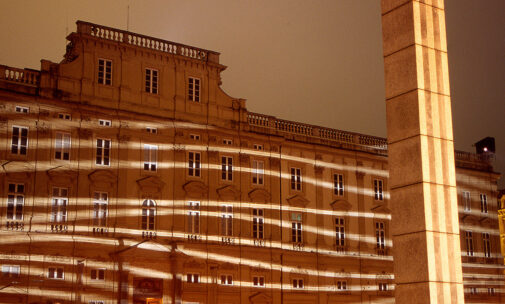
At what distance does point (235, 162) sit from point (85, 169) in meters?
8.45

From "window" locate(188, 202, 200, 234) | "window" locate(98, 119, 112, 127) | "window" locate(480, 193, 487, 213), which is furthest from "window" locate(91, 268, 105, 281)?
"window" locate(480, 193, 487, 213)

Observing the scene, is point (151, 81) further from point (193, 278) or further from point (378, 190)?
point (378, 190)

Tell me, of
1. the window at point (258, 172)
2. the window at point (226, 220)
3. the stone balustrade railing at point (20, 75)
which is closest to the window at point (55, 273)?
the stone balustrade railing at point (20, 75)

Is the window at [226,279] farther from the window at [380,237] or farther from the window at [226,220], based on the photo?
the window at [380,237]

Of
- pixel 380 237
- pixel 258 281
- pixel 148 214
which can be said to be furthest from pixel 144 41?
pixel 380 237

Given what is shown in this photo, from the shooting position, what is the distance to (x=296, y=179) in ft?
133

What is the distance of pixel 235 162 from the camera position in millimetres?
38094

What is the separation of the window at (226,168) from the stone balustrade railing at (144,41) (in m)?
5.26

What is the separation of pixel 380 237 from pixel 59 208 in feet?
65.8

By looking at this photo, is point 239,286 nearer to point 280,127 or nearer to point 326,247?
point 326,247

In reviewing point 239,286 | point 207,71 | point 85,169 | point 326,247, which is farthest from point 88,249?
point 326,247

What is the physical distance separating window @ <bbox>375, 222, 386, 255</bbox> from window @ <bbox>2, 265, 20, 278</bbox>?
21.6 m

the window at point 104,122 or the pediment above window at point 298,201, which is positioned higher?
the window at point 104,122

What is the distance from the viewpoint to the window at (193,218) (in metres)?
35.7
